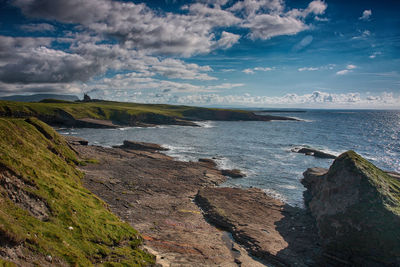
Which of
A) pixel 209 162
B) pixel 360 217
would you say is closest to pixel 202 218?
pixel 360 217

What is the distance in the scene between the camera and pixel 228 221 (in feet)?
92.3

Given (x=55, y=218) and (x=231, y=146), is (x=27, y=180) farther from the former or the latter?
(x=231, y=146)

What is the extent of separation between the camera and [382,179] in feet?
80.6

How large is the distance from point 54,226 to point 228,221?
19.2m

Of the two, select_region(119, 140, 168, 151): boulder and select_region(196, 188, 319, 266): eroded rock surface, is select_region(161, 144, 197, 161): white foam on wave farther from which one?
select_region(196, 188, 319, 266): eroded rock surface

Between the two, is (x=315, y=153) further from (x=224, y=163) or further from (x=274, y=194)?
(x=274, y=194)

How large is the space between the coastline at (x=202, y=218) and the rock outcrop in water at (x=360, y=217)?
2.84m

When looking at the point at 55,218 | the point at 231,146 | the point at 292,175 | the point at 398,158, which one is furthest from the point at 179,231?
the point at 398,158

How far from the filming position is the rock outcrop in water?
773 inches

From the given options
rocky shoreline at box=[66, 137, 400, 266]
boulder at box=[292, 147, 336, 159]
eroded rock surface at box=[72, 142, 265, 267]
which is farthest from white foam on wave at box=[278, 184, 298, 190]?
boulder at box=[292, 147, 336, 159]

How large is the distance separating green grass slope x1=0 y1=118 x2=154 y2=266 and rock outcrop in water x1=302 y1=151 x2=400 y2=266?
17.6 metres

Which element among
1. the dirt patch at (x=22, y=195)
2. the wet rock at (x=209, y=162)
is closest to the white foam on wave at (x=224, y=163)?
the wet rock at (x=209, y=162)

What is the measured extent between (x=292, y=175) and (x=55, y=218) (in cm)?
4804

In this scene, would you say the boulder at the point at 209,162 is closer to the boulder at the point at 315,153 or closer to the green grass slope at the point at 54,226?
the boulder at the point at 315,153
